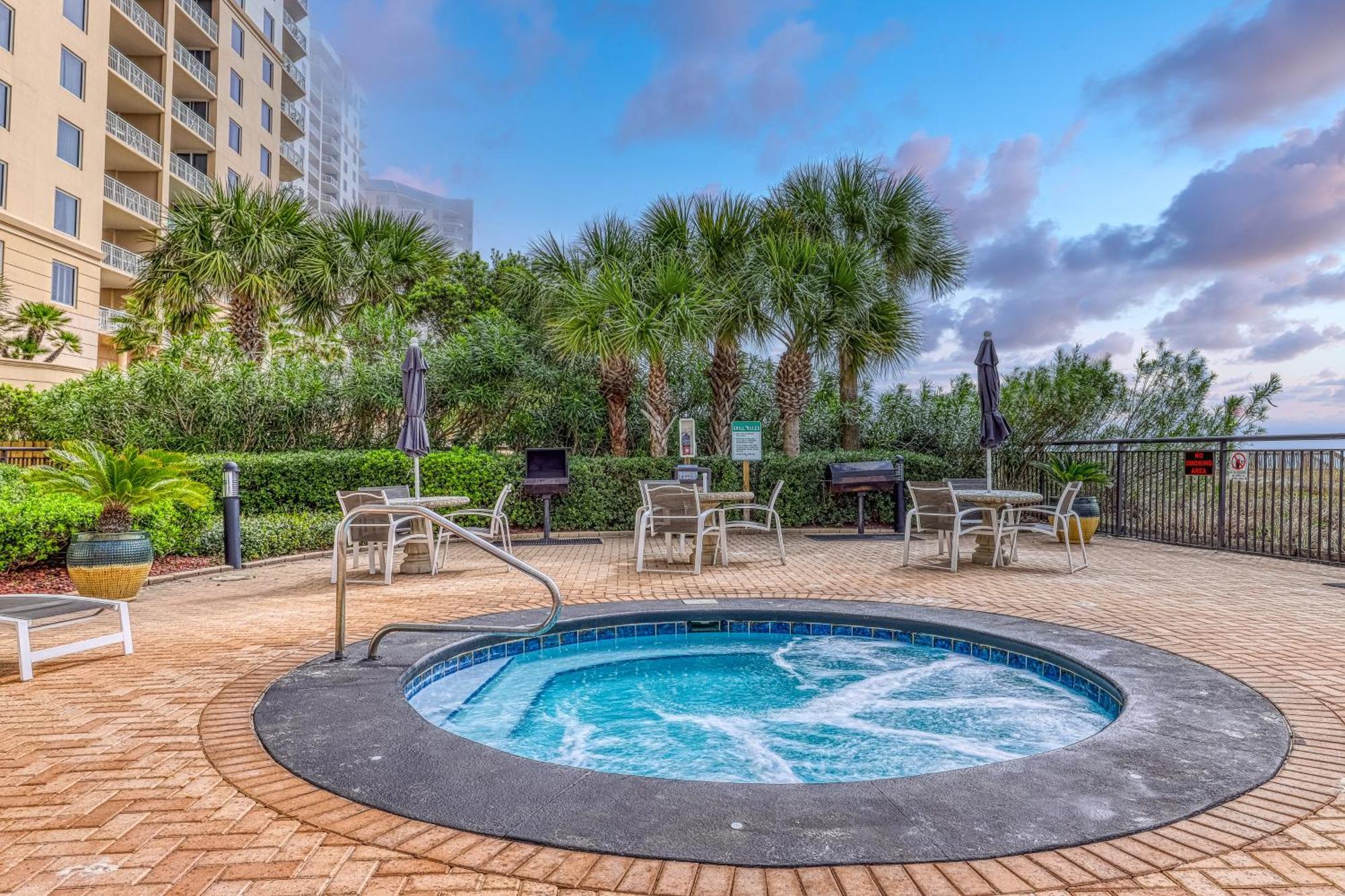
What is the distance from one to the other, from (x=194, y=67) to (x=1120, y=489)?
107 feet

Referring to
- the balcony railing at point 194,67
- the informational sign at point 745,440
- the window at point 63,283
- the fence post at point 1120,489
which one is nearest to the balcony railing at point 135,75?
the balcony railing at point 194,67

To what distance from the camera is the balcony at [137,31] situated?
23.7 m

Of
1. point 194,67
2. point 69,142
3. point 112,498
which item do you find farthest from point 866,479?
point 194,67

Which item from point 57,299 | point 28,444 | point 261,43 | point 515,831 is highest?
point 261,43

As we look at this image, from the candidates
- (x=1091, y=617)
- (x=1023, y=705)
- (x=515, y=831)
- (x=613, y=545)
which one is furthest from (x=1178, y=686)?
(x=613, y=545)

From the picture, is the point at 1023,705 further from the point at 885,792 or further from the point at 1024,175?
Result: the point at 1024,175

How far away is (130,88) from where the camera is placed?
24125 millimetres

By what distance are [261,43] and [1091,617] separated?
3931cm

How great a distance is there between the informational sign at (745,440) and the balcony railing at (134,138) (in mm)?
23392

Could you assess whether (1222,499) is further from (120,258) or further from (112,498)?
(120,258)

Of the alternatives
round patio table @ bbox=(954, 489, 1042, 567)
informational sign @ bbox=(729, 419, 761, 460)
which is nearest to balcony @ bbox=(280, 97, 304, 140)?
informational sign @ bbox=(729, 419, 761, 460)

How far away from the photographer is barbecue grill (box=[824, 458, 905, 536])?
1141cm

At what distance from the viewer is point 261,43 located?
109ft

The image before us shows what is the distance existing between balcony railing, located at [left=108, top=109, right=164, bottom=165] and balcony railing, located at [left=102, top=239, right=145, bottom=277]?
3.11 m
